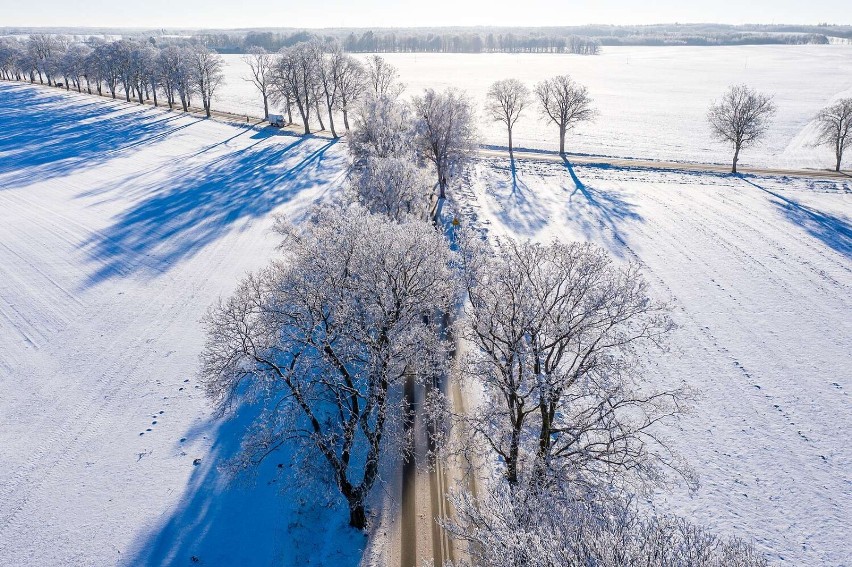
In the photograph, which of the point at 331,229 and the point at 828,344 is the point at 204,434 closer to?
the point at 331,229

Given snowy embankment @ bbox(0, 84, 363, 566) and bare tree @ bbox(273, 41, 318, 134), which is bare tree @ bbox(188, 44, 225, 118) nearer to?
bare tree @ bbox(273, 41, 318, 134)

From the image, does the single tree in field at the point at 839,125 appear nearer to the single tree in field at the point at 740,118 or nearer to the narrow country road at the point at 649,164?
the narrow country road at the point at 649,164

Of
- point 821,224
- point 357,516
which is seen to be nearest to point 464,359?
point 357,516

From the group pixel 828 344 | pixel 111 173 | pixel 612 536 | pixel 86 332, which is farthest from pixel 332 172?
pixel 612 536

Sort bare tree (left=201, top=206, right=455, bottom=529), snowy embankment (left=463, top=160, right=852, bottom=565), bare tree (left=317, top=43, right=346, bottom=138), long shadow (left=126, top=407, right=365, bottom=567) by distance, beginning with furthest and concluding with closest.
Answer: bare tree (left=317, top=43, right=346, bottom=138), snowy embankment (left=463, top=160, right=852, bottom=565), bare tree (left=201, top=206, right=455, bottom=529), long shadow (left=126, top=407, right=365, bottom=567)

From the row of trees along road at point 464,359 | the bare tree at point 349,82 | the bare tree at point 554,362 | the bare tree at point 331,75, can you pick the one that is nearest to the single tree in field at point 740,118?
the bare tree at point 349,82

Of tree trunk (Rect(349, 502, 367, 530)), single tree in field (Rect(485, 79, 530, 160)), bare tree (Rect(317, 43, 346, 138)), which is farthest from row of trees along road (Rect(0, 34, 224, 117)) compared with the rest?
tree trunk (Rect(349, 502, 367, 530))
